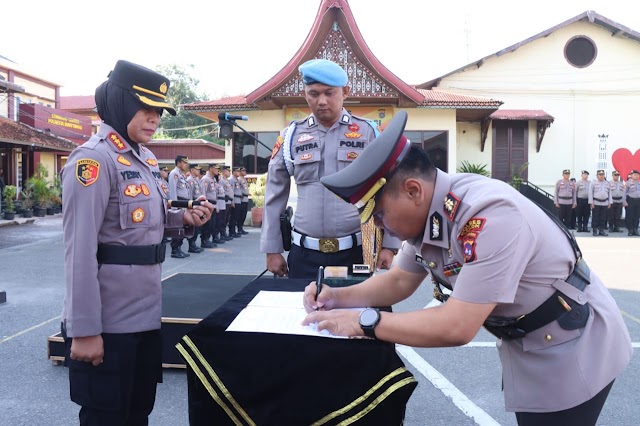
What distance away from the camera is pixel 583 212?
16031 mm

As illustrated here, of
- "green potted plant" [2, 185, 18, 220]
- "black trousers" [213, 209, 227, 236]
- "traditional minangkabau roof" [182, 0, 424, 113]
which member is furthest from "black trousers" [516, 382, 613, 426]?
"green potted plant" [2, 185, 18, 220]

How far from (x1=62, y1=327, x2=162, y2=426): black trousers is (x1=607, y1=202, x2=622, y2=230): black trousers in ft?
54.2

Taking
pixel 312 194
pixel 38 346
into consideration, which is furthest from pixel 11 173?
pixel 312 194

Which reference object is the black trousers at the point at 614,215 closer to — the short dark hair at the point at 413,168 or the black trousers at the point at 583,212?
the black trousers at the point at 583,212

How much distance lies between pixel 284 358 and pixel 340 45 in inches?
544

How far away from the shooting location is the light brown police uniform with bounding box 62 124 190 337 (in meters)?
1.84

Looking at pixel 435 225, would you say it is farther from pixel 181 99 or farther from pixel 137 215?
pixel 181 99

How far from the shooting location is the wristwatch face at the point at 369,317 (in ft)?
4.56

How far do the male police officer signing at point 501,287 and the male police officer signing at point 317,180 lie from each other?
130cm

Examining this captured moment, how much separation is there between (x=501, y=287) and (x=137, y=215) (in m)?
1.38

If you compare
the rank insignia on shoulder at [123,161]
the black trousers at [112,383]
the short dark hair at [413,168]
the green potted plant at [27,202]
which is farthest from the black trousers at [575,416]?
the green potted plant at [27,202]

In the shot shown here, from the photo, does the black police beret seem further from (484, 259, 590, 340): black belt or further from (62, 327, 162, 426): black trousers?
(484, 259, 590, 340): black belt

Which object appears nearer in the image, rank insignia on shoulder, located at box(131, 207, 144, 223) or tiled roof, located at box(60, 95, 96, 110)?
rank insignia on shoulder, located at box(131, 207, 144, 223)

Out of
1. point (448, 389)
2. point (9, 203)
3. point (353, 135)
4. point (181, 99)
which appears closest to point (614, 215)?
point (448, 389)
